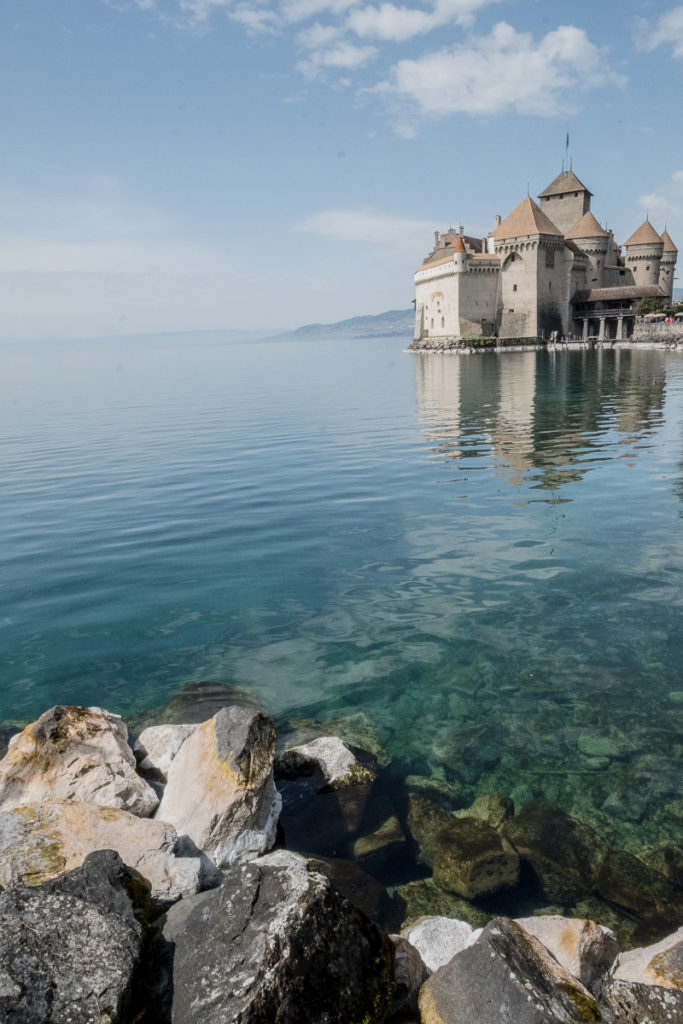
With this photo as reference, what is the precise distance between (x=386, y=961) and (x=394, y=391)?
44.5 m

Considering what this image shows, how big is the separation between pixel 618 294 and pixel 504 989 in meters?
82.7

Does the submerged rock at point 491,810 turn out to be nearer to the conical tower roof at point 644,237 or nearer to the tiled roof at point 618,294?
the tiled roof at point 618,294

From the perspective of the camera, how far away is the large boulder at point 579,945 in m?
3.72

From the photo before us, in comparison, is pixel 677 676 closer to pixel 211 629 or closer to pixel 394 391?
pixel 211 629

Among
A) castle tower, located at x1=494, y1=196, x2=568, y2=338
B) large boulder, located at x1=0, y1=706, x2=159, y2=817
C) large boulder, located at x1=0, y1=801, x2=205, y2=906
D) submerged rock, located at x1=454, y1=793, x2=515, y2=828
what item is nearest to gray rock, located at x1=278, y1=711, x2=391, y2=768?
submerged rock, located at x1=454, y1=793, x2=515, y2=828

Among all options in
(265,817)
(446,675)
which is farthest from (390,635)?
(265,817)

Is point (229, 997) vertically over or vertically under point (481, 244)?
under

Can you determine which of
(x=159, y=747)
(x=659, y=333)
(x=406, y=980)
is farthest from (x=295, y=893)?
(x=659, y=333)

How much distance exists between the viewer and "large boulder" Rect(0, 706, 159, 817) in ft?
17.3

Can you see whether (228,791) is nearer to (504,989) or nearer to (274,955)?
(274,955)

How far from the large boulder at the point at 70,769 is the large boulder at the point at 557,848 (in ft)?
10.1

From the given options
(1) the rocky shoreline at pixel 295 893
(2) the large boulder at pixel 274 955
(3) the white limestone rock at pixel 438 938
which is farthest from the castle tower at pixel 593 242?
(2) the large boulder at pixel 274 955

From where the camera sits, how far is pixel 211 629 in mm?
9625

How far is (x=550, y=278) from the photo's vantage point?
75.9 metres
